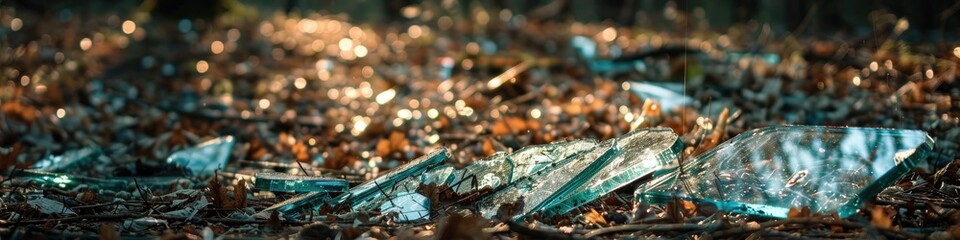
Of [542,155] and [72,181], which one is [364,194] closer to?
[542,155]

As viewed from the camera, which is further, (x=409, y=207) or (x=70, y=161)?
(x=70, y=161)

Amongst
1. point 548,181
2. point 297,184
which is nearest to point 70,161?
point 297,184

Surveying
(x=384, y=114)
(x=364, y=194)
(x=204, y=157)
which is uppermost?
(x=364, y=194)

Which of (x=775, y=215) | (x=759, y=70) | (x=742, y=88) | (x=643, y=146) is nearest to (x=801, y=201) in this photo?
(x=775, y=215)

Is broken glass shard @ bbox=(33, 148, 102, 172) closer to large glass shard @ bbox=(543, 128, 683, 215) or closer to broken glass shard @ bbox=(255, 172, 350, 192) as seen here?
broken glass shard @ bbox=(255, 172, 350, 192)

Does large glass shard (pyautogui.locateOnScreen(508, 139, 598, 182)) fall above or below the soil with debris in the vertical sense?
above

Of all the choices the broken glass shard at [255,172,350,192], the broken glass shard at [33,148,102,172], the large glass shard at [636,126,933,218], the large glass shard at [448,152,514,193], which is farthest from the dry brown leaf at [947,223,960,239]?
the broken glass shard at [33,148,102,172]
